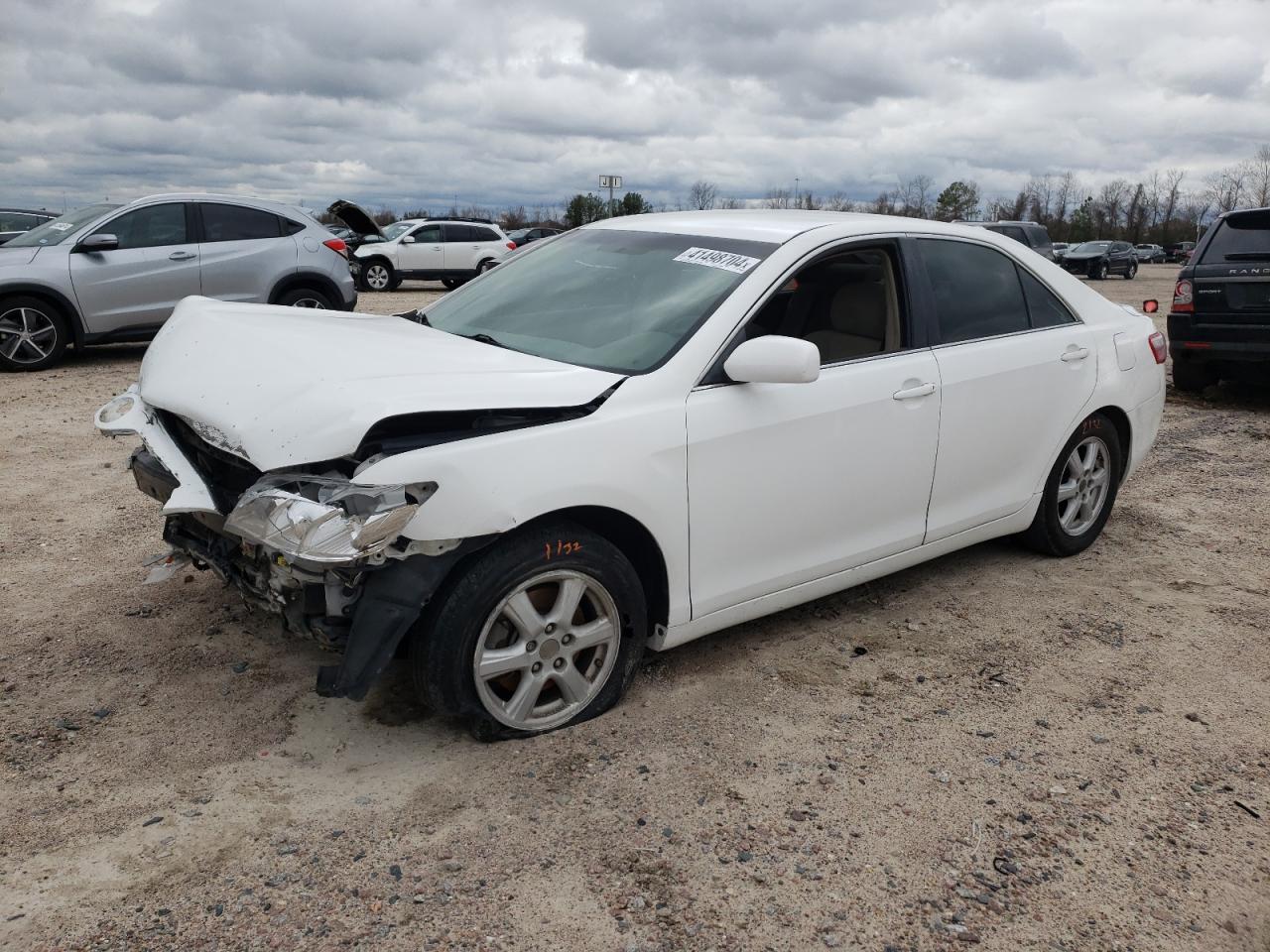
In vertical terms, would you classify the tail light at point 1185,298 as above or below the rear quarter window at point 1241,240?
below

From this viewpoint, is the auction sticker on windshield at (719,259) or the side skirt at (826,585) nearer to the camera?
the side skirt at (826,585)

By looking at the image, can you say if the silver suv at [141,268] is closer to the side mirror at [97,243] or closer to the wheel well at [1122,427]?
the side mirror at [97,243]

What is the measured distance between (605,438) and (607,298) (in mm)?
902

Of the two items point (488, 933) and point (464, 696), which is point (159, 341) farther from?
point (488, 933)

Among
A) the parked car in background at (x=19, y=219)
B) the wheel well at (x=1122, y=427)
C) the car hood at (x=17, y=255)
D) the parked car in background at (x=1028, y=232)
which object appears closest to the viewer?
the wheel well at (x=1122, y=427)

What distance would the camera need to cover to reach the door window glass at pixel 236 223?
10.5 m

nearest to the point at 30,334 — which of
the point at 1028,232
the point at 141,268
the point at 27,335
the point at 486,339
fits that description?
the point at 27,335

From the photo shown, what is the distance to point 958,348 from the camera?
420 centimetres

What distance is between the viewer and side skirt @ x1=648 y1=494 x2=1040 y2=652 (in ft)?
11.5

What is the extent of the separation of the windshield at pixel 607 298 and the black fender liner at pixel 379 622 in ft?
3.20

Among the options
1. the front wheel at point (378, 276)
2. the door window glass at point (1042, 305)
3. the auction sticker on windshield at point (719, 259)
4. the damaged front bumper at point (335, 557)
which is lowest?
the front wheel at point (378, 276)

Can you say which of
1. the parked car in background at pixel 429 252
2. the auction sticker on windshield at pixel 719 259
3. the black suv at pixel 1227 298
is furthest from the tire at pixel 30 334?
the parked car in background at pixel 429 252

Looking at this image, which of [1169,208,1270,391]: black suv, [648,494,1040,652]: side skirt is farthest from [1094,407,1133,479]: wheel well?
[1169,208,1270,391]: black suv

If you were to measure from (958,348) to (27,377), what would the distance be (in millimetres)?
8728
